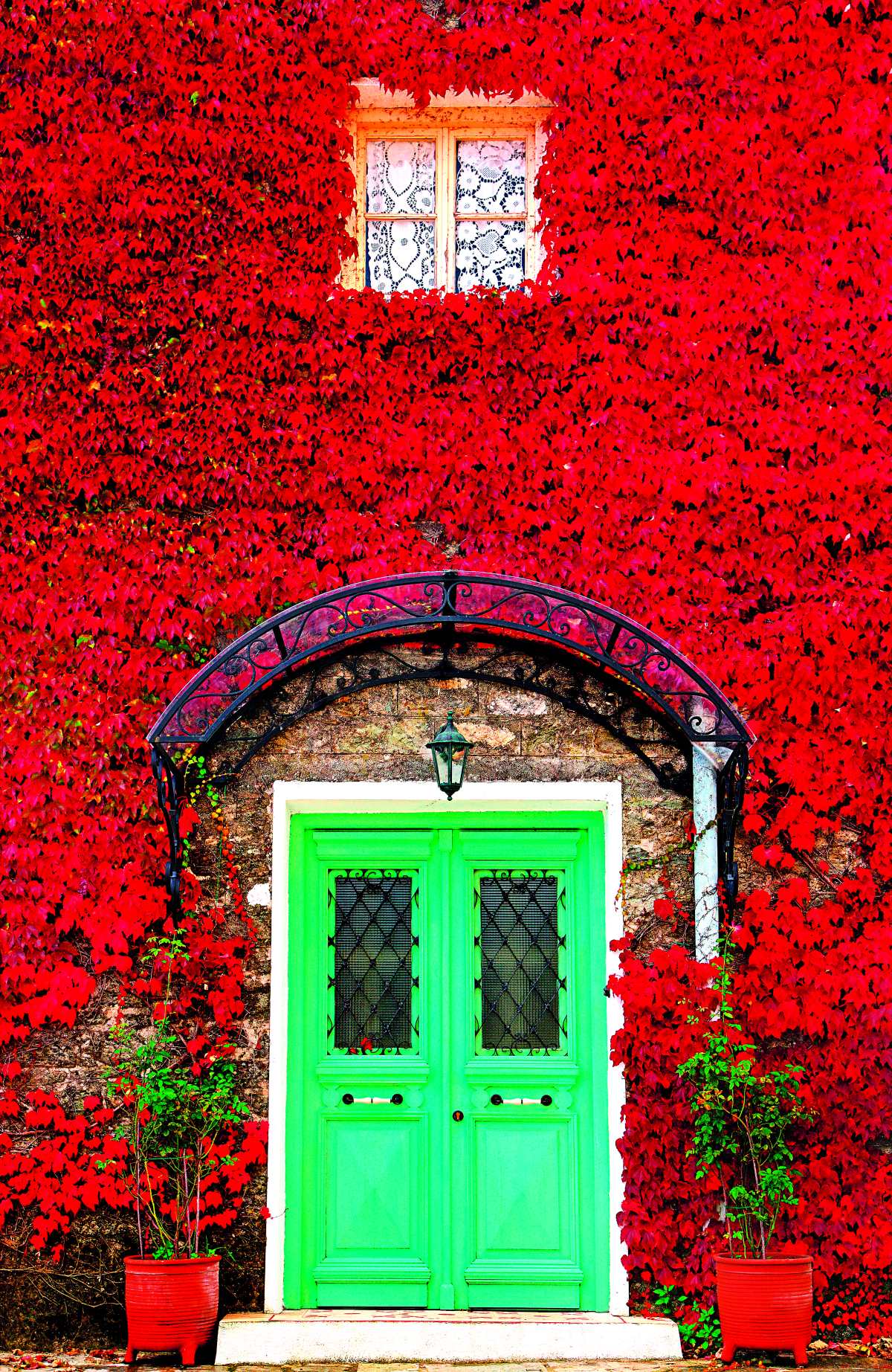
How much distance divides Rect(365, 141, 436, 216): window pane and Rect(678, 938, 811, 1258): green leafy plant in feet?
14.5

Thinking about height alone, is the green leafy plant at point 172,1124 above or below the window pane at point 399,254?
below

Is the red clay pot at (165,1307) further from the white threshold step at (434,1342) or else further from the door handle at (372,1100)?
the door handle at (372,1100)

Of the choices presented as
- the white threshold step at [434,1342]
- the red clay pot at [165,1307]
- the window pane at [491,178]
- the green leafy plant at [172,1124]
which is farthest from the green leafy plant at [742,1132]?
the window pane at [491,178]

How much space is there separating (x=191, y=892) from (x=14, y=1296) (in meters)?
1.91

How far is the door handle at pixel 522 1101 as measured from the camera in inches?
233

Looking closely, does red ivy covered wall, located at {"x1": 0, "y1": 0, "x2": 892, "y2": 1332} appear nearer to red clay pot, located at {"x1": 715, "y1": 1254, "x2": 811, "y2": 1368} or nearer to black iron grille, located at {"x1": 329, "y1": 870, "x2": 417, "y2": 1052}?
black iron grille, located at {"x1": 329, "y1": 870, "x2": 417, "y2": 1052}

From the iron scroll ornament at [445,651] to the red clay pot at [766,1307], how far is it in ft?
5.17

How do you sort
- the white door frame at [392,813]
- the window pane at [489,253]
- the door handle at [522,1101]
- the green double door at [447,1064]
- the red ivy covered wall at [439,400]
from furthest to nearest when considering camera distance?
the window pane at [489,253] < the red ivy covered wall at [439,400] < the door handle at [522,1101] < the green double door at [447,1064] < the white door frame at [392,813]

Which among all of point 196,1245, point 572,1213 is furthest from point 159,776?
point 572,1213

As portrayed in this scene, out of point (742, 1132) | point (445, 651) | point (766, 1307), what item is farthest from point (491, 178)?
point (766, 1307)

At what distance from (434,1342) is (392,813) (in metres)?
2.29

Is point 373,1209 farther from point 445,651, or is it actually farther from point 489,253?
point 489,253

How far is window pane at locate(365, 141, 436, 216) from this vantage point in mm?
6882

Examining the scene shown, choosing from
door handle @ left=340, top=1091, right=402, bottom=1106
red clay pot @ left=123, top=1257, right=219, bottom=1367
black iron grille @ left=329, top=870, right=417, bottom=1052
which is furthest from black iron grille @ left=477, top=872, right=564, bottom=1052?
red clay pot @ left=123, top=1257, right=219, bottom=1367
